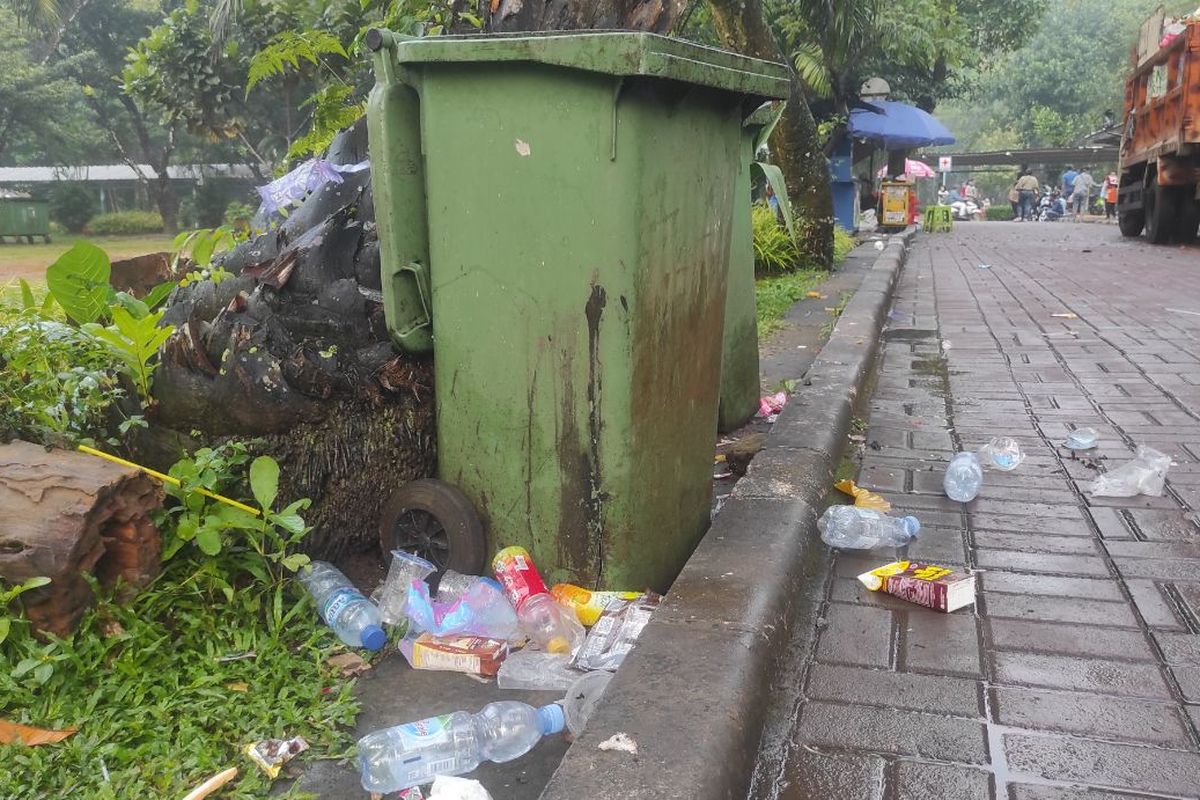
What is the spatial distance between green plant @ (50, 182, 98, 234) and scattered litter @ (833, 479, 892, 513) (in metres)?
37.1

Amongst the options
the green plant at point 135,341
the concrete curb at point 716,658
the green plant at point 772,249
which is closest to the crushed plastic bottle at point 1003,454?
the concrete curb at point 716,658

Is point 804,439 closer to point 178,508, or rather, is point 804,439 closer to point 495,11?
point 495,11

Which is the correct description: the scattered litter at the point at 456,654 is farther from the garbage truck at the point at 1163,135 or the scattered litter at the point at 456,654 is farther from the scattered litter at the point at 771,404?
the garbage truck at the point at 1163,135

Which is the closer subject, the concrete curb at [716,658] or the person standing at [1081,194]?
the concrete curb at [716,658]

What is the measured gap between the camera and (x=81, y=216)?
3428 cm

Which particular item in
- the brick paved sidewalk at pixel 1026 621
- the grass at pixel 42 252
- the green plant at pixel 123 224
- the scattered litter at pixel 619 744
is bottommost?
the brick paved sidewalk at pixel 1026 621

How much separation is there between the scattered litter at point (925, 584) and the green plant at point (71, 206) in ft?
124

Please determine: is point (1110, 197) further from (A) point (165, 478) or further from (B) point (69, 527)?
(B) point (69, 527)

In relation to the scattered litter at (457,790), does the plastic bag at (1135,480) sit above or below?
above

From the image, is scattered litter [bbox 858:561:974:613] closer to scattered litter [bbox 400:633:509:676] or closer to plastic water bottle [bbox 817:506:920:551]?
plastic water bottle [bbox 817:506:920:551]

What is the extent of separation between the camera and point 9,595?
1865 millimetres

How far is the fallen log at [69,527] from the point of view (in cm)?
193

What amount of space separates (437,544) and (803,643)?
0.99 m

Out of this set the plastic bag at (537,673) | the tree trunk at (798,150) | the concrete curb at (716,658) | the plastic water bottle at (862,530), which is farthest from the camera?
the tree trunk at (798,150)
